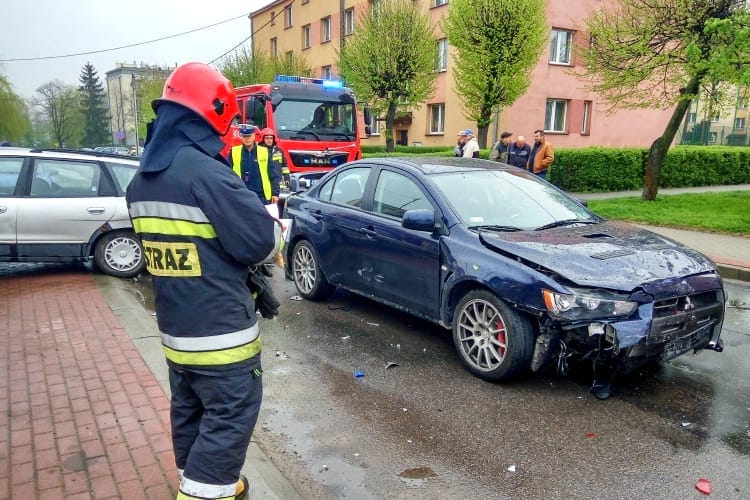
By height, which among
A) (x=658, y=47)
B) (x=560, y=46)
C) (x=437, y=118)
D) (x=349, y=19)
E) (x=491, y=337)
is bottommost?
(x=491, y=337)

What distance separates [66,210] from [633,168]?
52.6 feet

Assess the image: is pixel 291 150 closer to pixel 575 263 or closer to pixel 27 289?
pixel 27 289

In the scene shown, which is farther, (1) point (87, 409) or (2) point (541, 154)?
(2) point (541, 154)

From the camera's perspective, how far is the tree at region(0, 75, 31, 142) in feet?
140

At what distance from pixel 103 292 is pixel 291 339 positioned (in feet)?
8.55

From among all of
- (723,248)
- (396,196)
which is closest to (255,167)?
(396,196)

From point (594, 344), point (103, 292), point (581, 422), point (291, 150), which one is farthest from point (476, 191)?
point (291, 150)

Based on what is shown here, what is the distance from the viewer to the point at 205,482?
2.27 metres

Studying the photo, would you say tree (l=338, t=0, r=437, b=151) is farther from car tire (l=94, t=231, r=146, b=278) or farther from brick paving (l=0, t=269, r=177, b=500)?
brick paving (l=0, t=269, r=177, b=500)

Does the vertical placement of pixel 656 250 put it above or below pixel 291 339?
above

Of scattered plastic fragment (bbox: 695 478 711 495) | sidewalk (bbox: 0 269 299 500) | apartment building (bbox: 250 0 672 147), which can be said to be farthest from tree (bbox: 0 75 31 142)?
scattered plastic fragment (bbox: 695 478 711 495)

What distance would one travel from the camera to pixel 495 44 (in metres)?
17.6

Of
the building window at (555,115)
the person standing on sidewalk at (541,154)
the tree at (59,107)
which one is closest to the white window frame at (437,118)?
the building window at (555,115)

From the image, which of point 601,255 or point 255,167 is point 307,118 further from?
point 601,255
